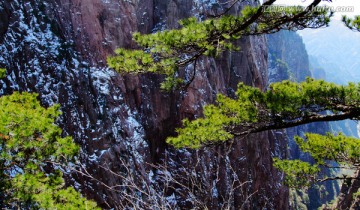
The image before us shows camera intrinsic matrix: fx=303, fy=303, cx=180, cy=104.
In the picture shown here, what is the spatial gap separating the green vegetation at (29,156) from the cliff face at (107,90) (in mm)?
4111

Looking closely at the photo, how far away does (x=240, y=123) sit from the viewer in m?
6.08

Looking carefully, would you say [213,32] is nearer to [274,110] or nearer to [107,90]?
[274,110]

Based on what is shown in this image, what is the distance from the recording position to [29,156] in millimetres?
3799

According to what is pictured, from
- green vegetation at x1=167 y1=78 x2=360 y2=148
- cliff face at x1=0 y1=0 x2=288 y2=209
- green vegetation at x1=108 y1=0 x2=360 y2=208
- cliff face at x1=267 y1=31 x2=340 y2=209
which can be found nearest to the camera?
green vegetation at x1=108 y1=0 x2=360 y2=208

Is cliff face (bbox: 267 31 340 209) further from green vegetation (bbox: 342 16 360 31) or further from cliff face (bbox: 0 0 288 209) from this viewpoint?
green vegetation (bbox: 342 16 360 31)

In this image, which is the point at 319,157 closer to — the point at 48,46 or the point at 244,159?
the point at 48,46

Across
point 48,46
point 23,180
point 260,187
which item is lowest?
point 260,187

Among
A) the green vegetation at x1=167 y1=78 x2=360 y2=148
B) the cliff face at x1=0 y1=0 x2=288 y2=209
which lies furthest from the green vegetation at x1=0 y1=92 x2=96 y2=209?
the cliff face at x1=0 y1=0 x2=288 y2=209

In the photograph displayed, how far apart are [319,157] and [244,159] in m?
13.0

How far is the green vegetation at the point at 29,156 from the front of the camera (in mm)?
3488

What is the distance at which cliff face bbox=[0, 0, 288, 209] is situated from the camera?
10703 millimetres

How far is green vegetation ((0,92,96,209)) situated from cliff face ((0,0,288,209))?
411 cm

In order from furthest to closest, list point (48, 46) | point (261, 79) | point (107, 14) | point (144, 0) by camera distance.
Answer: point (261, 79)
point (144, 0)
point (107, 14)
point (48, 46)

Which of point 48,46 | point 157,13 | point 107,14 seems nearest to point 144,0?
point 157,13
